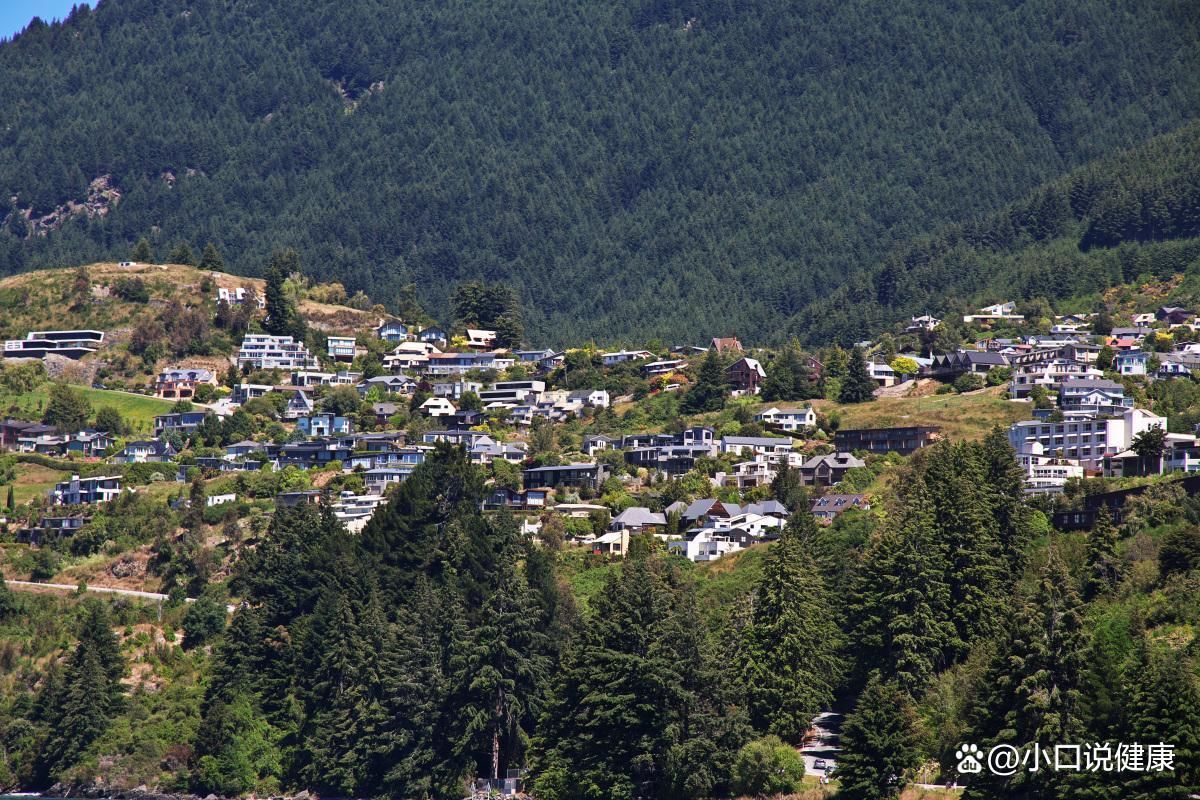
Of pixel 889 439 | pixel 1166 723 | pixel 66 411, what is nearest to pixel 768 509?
pixel 889 439

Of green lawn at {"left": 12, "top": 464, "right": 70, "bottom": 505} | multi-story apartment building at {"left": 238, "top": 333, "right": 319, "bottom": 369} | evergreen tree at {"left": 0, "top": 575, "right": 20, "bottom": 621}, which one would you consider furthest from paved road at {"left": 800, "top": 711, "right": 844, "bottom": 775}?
multi-story apartment building at {"left": 238, "top": 333, "right": 319, "bottom": 369}

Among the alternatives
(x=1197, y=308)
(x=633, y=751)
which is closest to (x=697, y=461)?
(x=633, y=751)

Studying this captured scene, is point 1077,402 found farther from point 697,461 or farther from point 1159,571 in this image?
point 1159,571

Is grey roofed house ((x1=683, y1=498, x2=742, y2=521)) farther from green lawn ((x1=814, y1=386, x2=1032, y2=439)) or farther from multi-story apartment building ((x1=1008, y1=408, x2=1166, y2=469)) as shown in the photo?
multi-story apartment building ((x1=1008, y1=408, x2=1166, y2=469))

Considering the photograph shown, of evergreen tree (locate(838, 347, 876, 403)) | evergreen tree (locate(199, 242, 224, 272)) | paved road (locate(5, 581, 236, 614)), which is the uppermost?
evergreen tree (locate(199, 242, 224, 272))

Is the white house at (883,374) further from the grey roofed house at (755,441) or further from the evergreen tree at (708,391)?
the grey roofed house at (755,441)

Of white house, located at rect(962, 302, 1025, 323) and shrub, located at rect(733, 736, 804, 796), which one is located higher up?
white house, located at rect(962, 302, 1025, 323)
